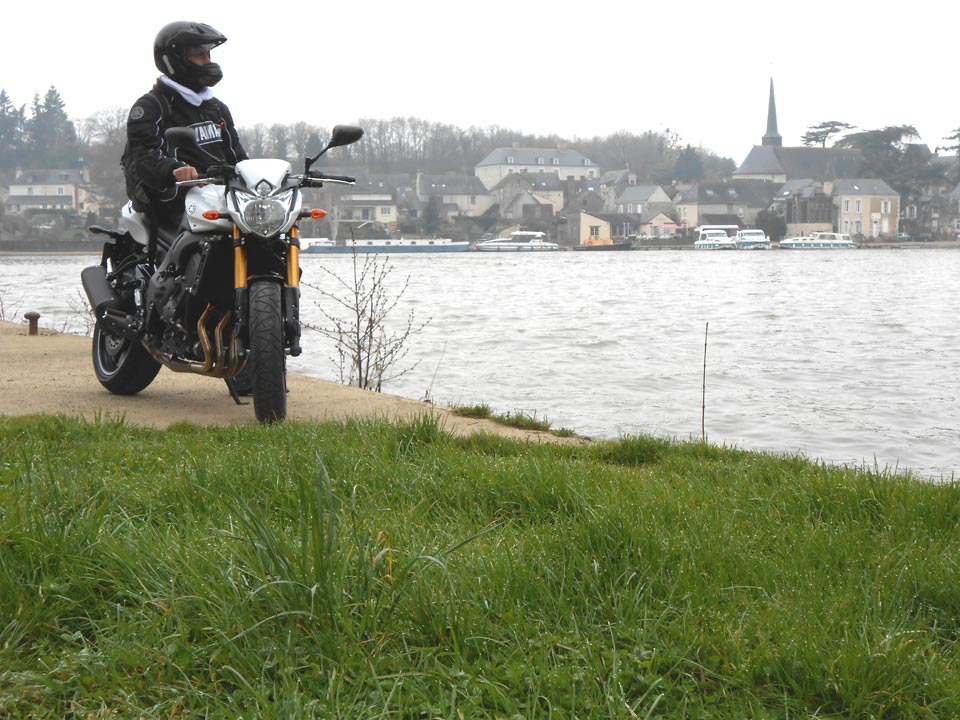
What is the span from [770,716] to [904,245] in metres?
105

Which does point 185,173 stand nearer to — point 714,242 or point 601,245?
point 714,242

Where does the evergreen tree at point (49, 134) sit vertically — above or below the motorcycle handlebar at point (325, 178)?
above

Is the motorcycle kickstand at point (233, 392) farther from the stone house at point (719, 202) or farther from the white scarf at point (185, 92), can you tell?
the stone house at point (719, 202)

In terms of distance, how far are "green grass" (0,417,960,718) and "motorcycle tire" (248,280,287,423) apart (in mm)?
1972

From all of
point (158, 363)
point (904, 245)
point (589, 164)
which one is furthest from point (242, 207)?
point (589, 164)

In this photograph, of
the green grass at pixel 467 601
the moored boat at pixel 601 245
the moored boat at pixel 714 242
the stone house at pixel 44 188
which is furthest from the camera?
the stone house at pixel 44 188

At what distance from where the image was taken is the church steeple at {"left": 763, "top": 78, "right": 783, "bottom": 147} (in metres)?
152

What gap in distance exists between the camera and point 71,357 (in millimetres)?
9523

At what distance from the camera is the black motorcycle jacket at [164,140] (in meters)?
6.36

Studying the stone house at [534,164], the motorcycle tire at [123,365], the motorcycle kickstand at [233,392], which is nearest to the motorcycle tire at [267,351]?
the motorcycle kickstand at [233,392]

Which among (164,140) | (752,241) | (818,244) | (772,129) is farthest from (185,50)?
(772,129)

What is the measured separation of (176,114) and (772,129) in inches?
6058

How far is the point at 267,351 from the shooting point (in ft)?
19.3

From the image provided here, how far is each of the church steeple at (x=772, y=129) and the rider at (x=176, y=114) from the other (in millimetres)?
151219
